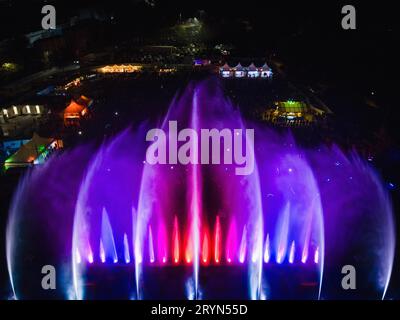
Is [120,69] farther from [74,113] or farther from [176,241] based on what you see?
[176,241]

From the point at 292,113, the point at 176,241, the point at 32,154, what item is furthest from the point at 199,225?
the point at 292,113

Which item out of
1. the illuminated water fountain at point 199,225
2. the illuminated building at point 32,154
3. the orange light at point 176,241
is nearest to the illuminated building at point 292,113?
the illuminated water fountain at point 199,225

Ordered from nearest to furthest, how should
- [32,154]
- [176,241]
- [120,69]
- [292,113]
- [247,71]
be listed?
[176,241]
[32,154]
[292,113]
[247,71]
[120,69]

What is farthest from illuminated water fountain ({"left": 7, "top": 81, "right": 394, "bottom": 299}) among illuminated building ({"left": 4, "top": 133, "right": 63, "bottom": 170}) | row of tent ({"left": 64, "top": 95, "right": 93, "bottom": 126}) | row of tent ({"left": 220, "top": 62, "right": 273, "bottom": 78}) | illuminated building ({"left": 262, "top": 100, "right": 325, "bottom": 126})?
row of tent ({"left": 220, "top": 62, "right": 273, "bottom": 78})

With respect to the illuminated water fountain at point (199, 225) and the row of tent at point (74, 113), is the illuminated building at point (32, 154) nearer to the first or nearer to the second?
the illuminated water fountain at point (199, 225)

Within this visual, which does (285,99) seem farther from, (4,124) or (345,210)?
(4,124)

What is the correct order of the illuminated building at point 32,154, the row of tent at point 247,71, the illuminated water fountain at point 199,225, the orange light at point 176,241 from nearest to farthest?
the illuminated water fountain at point 199,225 < the orange light at point 176,241 < the illuminated building at point 32,154 < the row of tent at point 247,71
